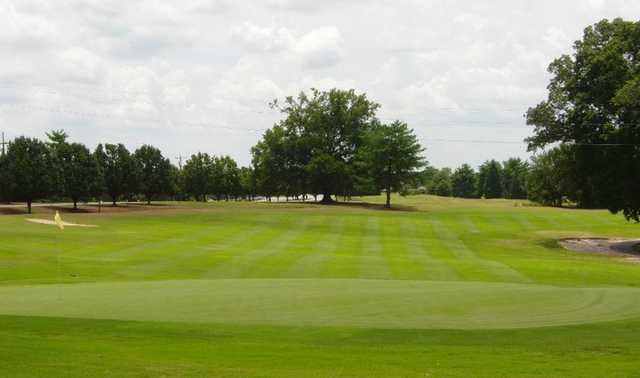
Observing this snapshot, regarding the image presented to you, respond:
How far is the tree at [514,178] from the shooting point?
168 meters

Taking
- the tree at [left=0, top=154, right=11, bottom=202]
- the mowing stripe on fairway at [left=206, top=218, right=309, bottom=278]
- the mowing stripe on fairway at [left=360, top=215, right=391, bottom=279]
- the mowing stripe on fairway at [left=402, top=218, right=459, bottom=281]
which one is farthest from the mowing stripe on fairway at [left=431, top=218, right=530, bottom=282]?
the tree at [left=0, top=154, right=11, bottom=202]

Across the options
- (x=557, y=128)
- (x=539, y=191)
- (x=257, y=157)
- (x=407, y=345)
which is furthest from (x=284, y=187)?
(x=407, y=345)

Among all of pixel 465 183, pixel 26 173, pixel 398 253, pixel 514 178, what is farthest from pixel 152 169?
pixel 465 183

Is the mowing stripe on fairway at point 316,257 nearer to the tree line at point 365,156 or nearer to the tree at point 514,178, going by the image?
the tree line at point 365,156

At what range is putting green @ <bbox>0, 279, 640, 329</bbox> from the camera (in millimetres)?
16844

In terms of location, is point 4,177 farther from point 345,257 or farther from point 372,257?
point 372,257

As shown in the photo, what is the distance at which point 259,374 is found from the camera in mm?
11250

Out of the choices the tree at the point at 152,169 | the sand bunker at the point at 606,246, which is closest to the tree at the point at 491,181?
the tree at the point at 152,169

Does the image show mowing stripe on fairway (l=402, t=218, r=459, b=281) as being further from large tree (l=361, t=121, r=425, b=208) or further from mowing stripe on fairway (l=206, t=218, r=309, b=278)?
large tree (l=361, t=121, r=425, b=208)

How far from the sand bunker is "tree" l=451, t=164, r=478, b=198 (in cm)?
13013

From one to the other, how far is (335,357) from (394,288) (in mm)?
10179

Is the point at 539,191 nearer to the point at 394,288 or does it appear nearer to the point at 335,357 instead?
the point at 394,288

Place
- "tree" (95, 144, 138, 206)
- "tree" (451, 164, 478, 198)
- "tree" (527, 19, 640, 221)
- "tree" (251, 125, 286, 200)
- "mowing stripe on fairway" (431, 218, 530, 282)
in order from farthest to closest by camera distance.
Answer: "tree" (451, 164, 478, 198), "tree" (251, 125, 286, 200), "tree" (95, 144, 138, 206), "tree" (527, 19, 640, 221), "mowing stripe on fairway" (431, 218, 530, 282)

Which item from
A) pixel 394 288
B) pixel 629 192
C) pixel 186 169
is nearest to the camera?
pixel 394 288
